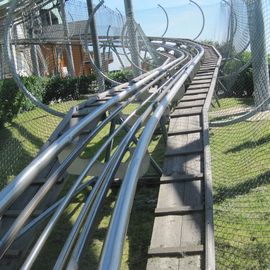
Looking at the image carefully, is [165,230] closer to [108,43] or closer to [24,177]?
[24,177]

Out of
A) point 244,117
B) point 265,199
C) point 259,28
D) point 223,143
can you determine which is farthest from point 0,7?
point 265,199

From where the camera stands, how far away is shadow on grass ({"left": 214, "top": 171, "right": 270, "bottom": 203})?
5.05m

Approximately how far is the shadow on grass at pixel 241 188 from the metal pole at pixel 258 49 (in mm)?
3350

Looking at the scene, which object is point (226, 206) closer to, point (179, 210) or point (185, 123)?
point (185, 123)

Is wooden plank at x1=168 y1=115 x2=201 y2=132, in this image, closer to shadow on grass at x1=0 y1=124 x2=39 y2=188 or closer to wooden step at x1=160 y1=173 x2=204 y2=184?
wooden step at x1=160 y1=173 x2=204 y2=184

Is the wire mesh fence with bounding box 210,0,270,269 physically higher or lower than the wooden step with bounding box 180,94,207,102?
lower

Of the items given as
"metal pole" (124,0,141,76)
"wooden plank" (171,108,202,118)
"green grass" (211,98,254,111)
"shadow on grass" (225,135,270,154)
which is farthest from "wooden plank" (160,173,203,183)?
"metal pole" (124,0,141,76)

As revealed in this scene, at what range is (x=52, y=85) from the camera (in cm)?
1572

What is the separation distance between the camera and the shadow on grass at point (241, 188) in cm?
505

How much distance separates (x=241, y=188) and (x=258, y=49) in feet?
16.8

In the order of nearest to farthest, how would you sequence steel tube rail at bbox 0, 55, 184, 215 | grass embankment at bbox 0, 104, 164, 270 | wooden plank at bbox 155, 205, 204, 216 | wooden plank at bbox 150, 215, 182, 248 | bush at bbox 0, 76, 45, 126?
steel tube rail at bbox 0, 55, 184, 215 → wooden plank at bbox 150, 215, 182, 248 → wooden plank at bbox 155, 205, 204, 216 → grass embankment at bbox 0, 104, 164, 270 → bush at bbox 0, 76, 45, 126

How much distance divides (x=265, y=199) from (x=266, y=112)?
4.72 m

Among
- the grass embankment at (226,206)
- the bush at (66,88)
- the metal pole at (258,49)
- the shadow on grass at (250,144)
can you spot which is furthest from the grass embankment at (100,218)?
the bush at (66,88)

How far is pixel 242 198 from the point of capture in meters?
5.01
